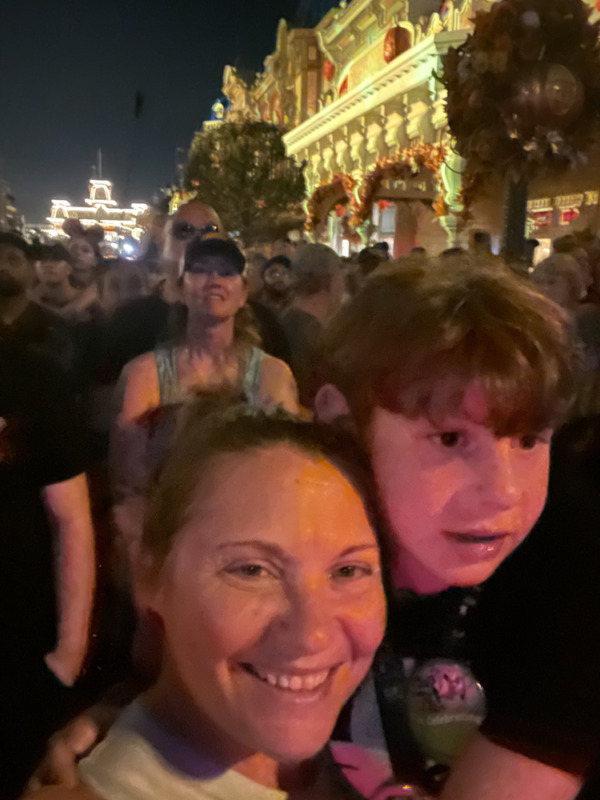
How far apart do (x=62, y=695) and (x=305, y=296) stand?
111cm

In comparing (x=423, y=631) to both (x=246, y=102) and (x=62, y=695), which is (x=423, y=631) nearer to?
(x=62, y=695)

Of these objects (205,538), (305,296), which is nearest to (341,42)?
Result: (305,296)

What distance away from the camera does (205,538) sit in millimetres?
802

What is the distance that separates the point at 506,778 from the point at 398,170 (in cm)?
952

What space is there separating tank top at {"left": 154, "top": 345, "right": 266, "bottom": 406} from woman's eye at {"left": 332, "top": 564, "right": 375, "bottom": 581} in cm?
31

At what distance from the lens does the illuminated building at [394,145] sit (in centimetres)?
727

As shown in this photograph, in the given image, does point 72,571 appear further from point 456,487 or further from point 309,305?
point 456,487

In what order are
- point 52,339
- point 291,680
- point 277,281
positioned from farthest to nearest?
point 277,281, point 52,339, point 291,680

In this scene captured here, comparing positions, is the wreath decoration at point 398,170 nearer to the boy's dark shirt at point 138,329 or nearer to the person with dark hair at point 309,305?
the person with dark hair at point 309,305

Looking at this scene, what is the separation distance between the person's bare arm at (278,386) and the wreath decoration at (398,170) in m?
6.88

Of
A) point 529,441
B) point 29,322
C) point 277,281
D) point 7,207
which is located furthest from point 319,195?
point 529,441

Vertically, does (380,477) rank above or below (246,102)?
below

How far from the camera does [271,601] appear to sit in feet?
2.57

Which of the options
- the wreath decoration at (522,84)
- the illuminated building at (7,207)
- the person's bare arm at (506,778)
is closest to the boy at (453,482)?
the person's bare arm at (506,778)
